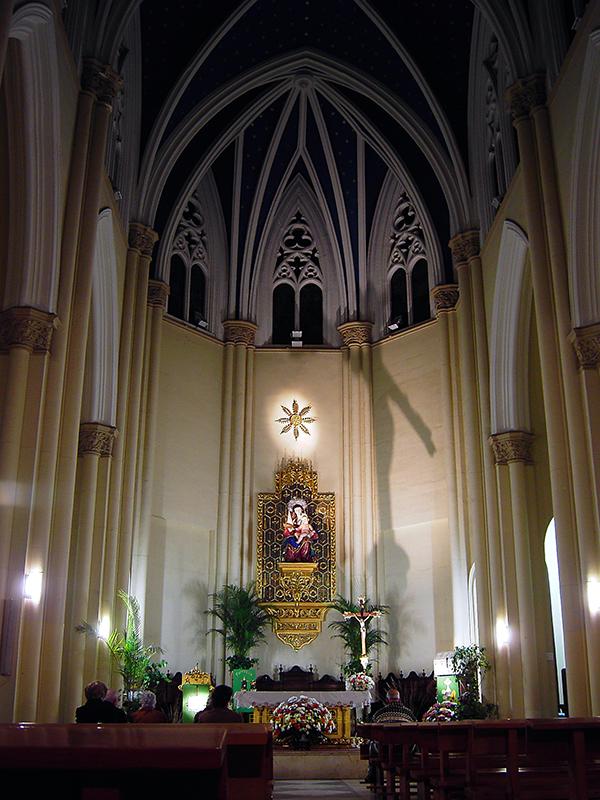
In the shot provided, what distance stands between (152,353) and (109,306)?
3.60m

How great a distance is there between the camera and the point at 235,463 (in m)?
22.8

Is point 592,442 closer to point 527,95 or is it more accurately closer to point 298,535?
point 527,95

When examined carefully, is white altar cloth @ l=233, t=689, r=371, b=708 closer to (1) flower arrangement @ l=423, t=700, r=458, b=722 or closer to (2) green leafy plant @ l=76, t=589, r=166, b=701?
(1) flower arrangement @ l=423, t=700, r=458, b=722

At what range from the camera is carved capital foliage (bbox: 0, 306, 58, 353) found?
12352mm

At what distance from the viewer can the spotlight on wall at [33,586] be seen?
1150 cm

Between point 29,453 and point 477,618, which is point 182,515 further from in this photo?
point 29,453

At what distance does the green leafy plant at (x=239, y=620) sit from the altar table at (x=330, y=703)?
415 centimetres

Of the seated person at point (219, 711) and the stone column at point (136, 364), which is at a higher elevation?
the stone column at point (136, 364)

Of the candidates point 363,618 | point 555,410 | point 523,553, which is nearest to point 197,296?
point 363,618

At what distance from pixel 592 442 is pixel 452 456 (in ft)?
27.2

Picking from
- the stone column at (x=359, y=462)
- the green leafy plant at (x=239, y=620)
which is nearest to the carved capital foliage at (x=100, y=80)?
the stone column at (x=359, y=462)

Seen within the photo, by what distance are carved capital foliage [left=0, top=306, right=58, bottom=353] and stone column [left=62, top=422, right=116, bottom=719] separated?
4381mm

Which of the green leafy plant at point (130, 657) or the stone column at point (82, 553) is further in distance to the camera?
the green leafy plant at point (130, 657)

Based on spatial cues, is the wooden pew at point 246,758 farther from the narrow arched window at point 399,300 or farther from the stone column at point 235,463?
the narrow arched window at point 399,300
